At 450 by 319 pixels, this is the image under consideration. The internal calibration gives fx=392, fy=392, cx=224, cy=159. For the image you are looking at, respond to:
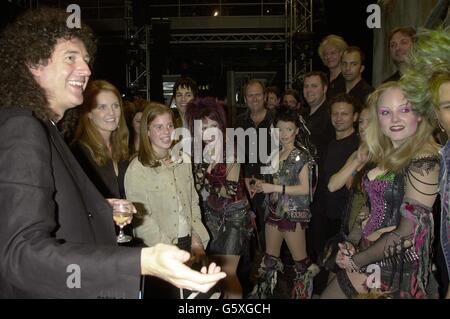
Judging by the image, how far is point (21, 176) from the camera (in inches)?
40.9

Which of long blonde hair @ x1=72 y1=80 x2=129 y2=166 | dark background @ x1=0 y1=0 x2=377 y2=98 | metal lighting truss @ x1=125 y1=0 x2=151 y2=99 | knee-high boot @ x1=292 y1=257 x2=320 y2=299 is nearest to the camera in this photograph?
long blonde hair @ x1=72 y1=80 x2=129 y2=166

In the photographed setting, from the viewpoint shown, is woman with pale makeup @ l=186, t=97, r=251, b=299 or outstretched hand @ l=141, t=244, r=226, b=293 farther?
woman with pale makeup @ l=186, t=97, r=251, b=299

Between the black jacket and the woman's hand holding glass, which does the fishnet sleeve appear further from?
the black jacket

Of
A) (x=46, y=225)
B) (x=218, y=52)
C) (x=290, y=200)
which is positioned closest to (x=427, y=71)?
(x=290, y=200)

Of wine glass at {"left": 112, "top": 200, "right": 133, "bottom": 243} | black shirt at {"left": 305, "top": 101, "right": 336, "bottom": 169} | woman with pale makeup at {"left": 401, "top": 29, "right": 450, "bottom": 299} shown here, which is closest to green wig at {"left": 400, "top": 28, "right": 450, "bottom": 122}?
woman with pale makeup at {"left": 401, "top": 29, "right": 450, "bottom": 299}

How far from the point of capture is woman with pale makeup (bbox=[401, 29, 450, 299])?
5.69 ft

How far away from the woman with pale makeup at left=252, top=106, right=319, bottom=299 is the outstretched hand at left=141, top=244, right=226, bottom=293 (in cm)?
235

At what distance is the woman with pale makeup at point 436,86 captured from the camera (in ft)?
5.69

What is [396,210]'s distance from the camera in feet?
6.65

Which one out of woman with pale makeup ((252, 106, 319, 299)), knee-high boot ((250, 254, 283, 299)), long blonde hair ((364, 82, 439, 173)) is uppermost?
long blonde hair ((364, 82, 439, 173))

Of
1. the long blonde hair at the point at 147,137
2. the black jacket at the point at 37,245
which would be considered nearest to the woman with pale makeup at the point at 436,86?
the black jacket at the point at 37,245

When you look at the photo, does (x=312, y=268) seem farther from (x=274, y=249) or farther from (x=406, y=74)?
(x=406, y=74)

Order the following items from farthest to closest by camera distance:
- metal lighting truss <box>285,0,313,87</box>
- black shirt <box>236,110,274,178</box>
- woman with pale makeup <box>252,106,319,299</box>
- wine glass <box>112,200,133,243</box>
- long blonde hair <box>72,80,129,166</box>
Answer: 1. metal lighting truss <box>285,0,313,87</box>
2. black shirt <box>236,110,274,178</box>
3. woman with pale makeup <box>252,106,319,299</box>
4. long blonde hair <box>72,80,129,166</box>
5. wine glass <box>112,200,133,243</box>
